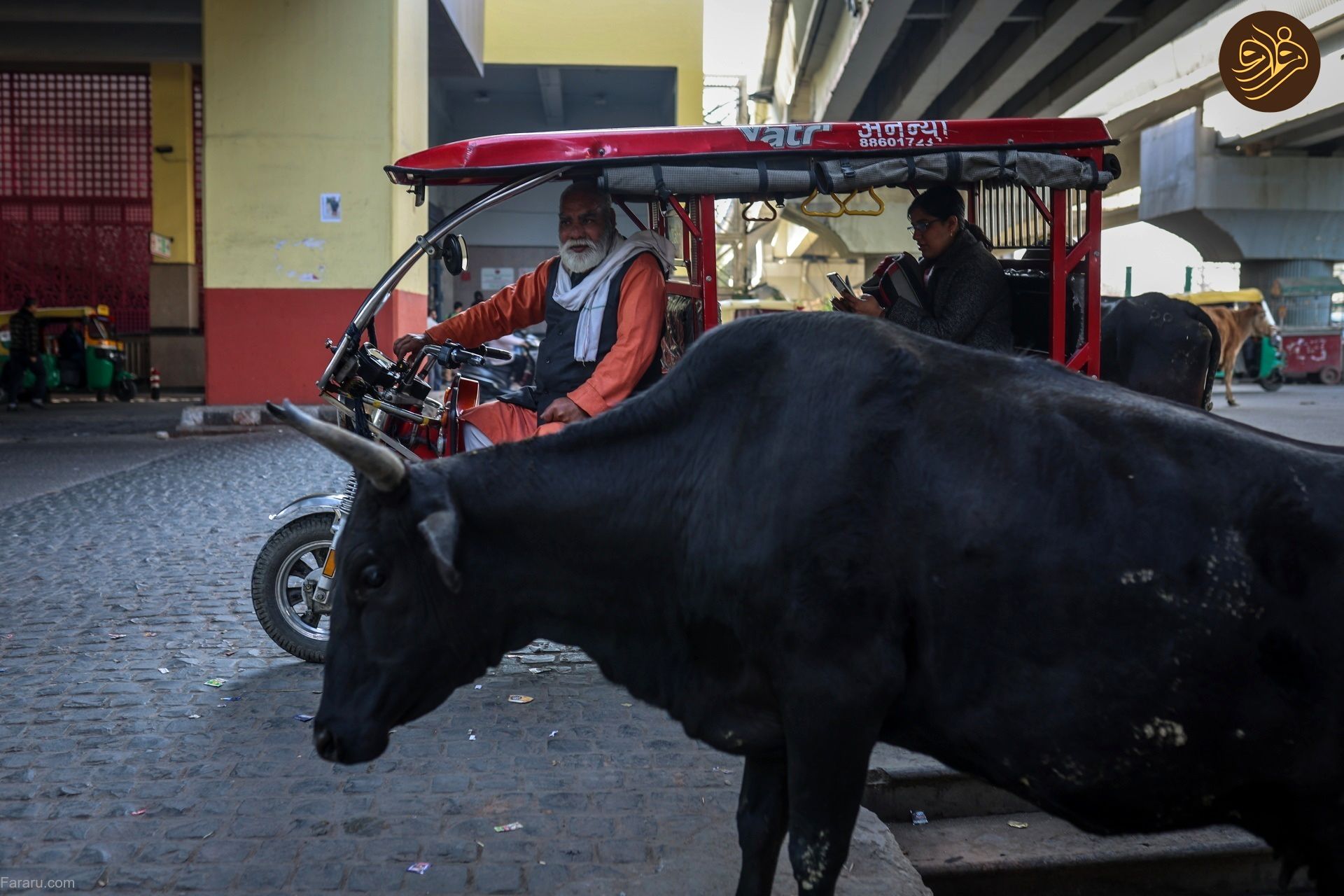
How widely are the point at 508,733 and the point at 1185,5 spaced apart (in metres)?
16.5

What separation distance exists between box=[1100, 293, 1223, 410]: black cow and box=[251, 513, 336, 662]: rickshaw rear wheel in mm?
5017

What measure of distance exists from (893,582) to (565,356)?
290cm

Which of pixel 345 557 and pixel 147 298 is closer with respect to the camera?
pixel 345 557

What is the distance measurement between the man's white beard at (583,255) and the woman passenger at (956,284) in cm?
132

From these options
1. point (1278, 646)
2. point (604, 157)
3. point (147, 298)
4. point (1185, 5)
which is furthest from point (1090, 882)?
point (147, 298)

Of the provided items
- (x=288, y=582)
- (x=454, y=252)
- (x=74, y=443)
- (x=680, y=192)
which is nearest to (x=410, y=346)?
(x=454, y=252)

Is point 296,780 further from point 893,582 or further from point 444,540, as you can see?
point 893,582

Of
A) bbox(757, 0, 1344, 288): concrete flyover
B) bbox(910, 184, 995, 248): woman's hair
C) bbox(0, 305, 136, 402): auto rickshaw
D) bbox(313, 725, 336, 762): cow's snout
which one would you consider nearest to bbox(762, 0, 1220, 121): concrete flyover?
bbox(757, 0, 1344, 288): concrete flyover

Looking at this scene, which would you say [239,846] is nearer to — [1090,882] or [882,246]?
[1090,882]

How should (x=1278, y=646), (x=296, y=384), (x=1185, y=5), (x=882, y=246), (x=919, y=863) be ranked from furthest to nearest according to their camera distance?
(x=882, y=246) → (x=1185, y=5) → (x=296, y=384) → (x=919, y=863) → (x=1278, y=646)

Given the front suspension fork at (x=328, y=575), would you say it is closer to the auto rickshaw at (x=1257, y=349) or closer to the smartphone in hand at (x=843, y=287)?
the smartphone in hand at (x=843, y=287)

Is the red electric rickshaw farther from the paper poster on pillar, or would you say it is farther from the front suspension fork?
the paper poster on pillar

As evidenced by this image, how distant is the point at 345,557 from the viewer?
105 inches

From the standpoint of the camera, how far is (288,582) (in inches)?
203
